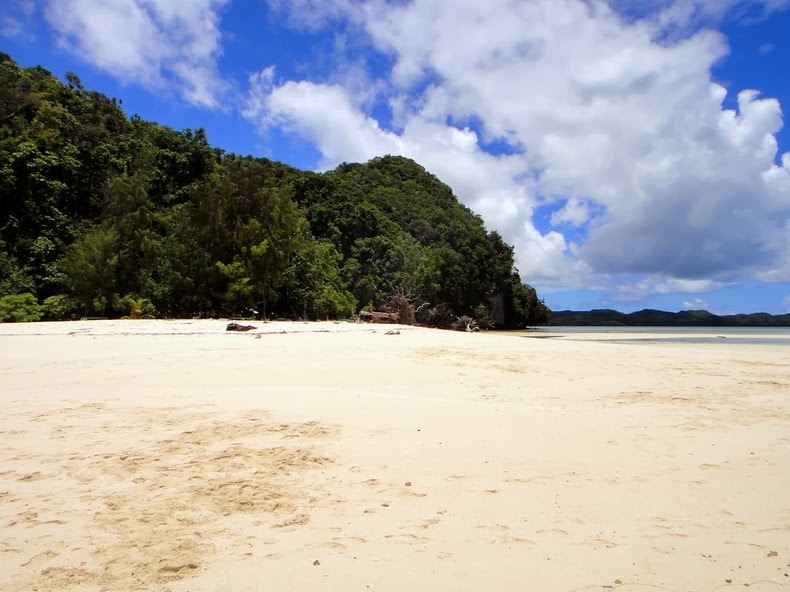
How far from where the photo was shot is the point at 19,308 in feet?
68.4

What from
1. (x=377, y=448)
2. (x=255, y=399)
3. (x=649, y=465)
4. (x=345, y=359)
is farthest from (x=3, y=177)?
(x=649, y=465)

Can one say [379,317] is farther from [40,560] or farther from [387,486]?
[40,560]

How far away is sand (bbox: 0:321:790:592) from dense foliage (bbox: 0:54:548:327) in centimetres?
1797

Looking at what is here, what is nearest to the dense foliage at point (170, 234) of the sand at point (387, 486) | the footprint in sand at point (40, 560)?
the sand at point (387, 486)

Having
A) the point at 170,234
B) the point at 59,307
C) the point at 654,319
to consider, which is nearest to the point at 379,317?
the point at 170,234

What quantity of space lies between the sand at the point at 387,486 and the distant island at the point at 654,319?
60054mm

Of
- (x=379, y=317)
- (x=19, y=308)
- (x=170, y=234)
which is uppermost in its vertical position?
(x=170, y=234)

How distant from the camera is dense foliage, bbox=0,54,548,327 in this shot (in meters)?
23.5

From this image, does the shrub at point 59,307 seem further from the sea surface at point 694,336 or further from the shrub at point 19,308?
the sea surface at point 694,336

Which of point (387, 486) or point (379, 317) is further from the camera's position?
point (379, 317)

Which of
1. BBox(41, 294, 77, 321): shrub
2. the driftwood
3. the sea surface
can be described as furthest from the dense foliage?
the sea surface

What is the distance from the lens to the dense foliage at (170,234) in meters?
23.5

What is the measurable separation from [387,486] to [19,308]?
2416 centimetres

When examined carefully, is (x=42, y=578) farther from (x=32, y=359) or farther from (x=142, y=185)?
(x=142, y=185)
